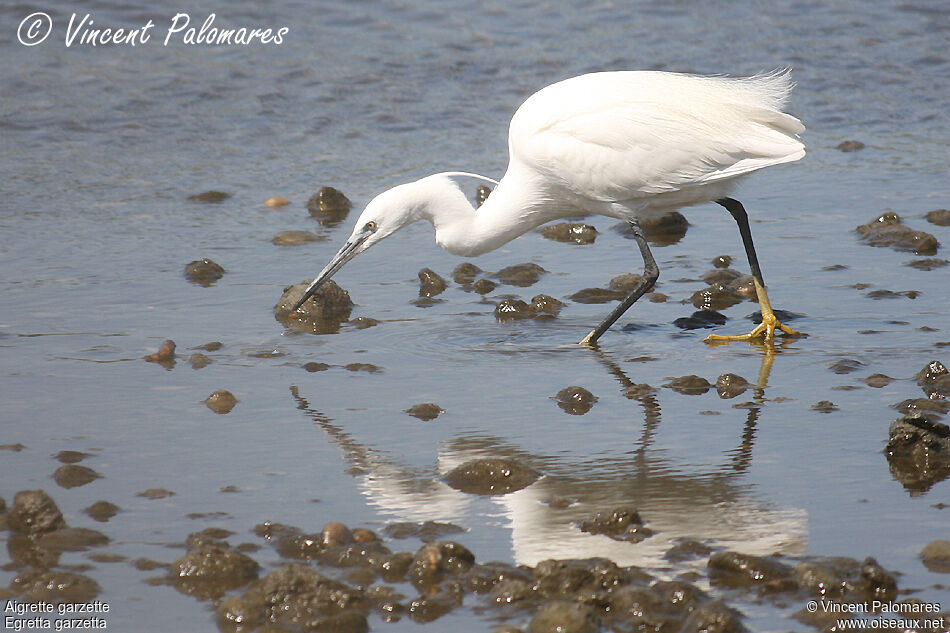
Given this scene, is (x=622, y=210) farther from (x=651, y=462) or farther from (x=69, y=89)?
(x=69, y=89)

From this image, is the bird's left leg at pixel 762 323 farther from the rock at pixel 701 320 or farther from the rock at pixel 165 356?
the rock at pixel 165 356

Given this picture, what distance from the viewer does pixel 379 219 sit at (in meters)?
6.50

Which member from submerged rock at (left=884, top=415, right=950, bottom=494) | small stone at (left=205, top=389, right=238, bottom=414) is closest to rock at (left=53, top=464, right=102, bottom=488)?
small stone at (left=205, top=389, right=238, bottom=414)

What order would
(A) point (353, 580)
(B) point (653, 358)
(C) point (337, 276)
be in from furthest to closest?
(C) point (337, 276) → (B) point (653, 358) → (A) point (353, 580)

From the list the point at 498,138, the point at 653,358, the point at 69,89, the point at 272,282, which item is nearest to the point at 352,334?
the point at 272,282

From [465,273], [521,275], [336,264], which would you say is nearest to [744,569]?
[336,264]

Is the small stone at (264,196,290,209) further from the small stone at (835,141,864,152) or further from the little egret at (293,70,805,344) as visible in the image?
the small stone at (835,141,864,152)

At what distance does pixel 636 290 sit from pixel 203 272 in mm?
2281

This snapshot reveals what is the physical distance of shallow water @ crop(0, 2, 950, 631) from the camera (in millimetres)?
4363

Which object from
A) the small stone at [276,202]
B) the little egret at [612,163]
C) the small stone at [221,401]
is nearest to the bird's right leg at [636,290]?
the little egret at [612,163]

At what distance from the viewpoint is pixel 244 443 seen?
4.95 meters

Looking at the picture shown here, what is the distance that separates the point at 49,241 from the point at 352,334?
91.7 inches

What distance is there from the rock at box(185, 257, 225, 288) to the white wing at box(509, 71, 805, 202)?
5.64ft

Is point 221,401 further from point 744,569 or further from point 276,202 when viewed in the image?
point 276,202
